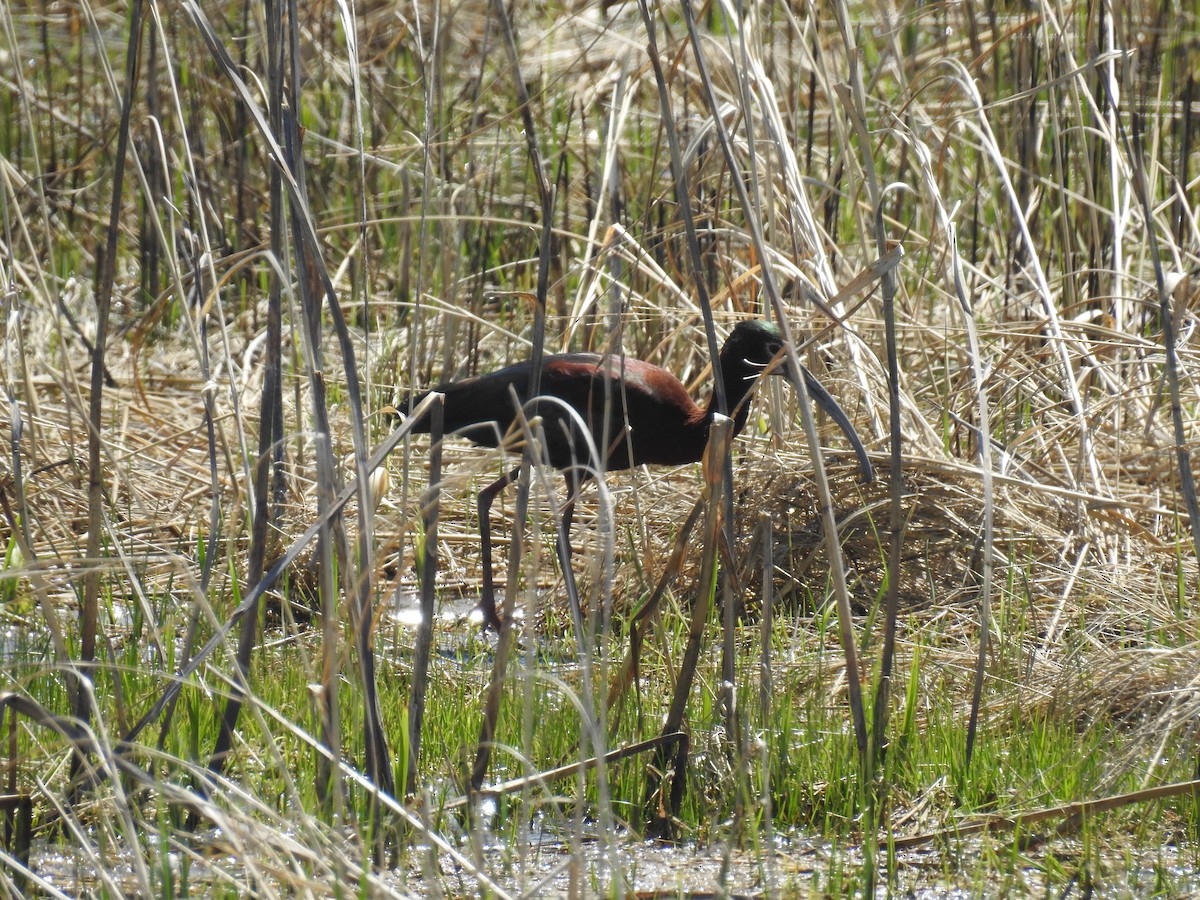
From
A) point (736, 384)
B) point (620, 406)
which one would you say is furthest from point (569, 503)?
point (736, 384)

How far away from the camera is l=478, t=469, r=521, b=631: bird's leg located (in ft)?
12.6

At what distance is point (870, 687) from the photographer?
2973 mm

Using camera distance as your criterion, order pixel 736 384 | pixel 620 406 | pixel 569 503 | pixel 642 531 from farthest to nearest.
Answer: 1. pixel 736 384
2. pixel 620 406
3. pixel 642 531
4. pixel 569 503

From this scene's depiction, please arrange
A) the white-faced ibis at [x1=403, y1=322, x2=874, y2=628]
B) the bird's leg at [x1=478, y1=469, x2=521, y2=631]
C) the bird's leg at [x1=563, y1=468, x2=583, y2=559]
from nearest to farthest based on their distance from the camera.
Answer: the bird's leg at [x1=563, y1=468, x2=583, y2=559], the bird's leg at [x1=478, y1=469, x2=521, y2=631], the white-faced ibis at [x1=403, y1=322, x2=874, y2=628]

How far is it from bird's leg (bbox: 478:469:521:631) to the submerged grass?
0.32ft

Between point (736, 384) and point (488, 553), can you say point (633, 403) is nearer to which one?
point (736, 384)

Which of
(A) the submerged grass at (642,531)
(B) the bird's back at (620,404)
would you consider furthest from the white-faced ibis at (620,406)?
(A) the submerged grass at (642,531)

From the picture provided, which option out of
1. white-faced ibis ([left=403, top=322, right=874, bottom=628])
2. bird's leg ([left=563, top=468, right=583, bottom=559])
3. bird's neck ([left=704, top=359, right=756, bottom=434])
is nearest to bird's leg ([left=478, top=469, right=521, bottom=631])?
white-faced ibis ([left=403, top=322, right=874, bottom=628])

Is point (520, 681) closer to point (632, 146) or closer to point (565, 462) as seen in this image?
point (565, 462)

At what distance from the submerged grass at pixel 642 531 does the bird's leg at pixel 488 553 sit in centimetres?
10

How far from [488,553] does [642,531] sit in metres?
1.31

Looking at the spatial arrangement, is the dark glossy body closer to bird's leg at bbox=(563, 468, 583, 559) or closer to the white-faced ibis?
the white-faced ibis

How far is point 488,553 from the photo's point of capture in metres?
3.97

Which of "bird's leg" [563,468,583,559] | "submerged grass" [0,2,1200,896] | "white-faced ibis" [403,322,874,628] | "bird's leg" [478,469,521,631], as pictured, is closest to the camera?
"submerged grass" [0,2,1200,896]
